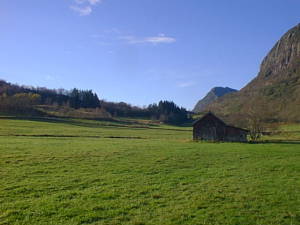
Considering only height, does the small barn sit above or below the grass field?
above

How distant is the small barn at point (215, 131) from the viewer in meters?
58.0

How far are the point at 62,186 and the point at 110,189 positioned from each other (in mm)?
2394

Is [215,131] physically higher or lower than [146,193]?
higher

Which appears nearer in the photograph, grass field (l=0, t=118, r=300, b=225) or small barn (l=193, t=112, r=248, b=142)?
grass field (l=0, t=118, r=300, b=225)

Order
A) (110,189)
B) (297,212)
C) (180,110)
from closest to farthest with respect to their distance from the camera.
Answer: (297,212) < (110,189) < (180,110)

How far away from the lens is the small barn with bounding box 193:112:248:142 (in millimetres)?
58031

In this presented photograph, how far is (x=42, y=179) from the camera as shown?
15.6 m

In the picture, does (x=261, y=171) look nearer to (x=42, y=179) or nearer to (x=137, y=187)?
(x=137, y=187)

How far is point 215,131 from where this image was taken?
5869 cm

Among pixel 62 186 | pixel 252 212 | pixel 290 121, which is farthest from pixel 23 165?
pixel 290 121

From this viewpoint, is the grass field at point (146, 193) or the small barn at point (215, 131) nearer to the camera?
the grass field at point (146, 193)

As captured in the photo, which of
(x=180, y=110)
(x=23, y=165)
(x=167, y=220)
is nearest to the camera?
(x=167, y=220)

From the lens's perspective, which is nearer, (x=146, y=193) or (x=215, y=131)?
(x=146, y=193)

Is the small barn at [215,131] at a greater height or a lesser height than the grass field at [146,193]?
greater
